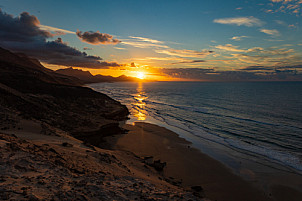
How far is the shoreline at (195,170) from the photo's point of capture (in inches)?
506

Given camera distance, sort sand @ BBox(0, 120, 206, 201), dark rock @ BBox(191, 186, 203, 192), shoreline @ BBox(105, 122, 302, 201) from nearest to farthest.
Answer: sand @ BBox(0, 120, 206, 201)
dark rock @ BBox(191, 186, 203, 192)
shoreline @ BBox(105, 122, 302, 201)

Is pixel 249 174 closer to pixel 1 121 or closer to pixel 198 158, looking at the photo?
pixel 198 158

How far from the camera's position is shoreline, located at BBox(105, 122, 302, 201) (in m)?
12.8

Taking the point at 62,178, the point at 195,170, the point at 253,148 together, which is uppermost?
the point at 62,178

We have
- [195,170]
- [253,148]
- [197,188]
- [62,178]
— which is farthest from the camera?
[253,148]

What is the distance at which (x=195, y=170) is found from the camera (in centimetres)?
1616

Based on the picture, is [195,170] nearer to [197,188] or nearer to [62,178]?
[197,188]

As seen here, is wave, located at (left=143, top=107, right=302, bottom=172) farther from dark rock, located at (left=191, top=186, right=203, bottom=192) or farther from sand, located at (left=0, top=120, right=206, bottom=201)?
sand, located at (left=0, top=120, right=206, bottom=201)

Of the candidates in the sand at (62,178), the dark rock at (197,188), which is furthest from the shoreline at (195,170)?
the sand at (62,178)

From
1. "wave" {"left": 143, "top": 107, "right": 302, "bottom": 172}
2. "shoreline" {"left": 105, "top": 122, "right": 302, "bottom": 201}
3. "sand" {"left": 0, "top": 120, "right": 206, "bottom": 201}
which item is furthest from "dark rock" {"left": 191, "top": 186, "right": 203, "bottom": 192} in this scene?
"wave" {"left": 143, "top": 107, "right": 302, "bottom": 172}

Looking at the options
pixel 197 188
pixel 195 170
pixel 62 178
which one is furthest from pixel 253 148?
pixel 62 178

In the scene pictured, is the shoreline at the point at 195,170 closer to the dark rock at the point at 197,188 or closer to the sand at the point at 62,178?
the dark rock at the point at 197,188

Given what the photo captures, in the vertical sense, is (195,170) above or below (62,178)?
below

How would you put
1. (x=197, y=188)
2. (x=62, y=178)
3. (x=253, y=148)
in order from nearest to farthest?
1. (x=62, y=178)
2. (x=197, y=188)
3. (x=253, y=148)
